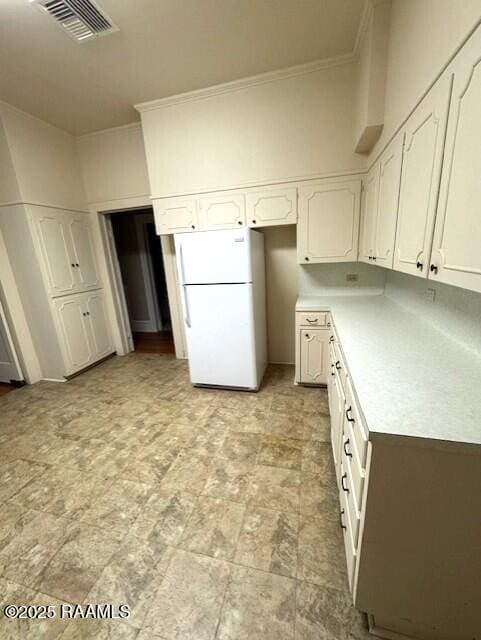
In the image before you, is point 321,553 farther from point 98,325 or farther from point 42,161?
point 42,161

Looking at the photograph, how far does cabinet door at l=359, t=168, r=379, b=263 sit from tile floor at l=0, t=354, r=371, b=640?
1389mm

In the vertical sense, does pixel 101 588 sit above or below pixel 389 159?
below

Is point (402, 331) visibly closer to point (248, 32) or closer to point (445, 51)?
point (445, 51)

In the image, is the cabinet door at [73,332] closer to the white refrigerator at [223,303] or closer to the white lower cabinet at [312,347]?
the white refrigerator at [223,303]

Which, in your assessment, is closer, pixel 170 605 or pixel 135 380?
pixel 170 605

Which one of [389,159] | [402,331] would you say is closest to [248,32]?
[389,159]

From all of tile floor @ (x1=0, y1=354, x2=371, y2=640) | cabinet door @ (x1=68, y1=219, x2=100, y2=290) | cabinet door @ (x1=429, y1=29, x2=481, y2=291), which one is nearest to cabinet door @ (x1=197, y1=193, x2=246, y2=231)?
cabinet door @ (x1=68, y1=219, x2=100, y2=290)

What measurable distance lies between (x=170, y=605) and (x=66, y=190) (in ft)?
12.6

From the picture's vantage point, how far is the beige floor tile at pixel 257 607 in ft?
3.31

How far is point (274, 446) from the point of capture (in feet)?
6.39

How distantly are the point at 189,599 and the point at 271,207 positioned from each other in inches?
108

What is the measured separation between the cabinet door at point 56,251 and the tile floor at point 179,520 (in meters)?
1.40

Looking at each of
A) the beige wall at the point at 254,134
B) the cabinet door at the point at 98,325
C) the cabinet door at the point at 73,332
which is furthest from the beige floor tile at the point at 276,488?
the cabinet door at the point at 98,325

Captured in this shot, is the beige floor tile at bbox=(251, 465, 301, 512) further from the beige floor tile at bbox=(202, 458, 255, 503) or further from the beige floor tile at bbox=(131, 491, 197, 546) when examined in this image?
the beige floor tile at bbox=(131, 491, 197, 546)
